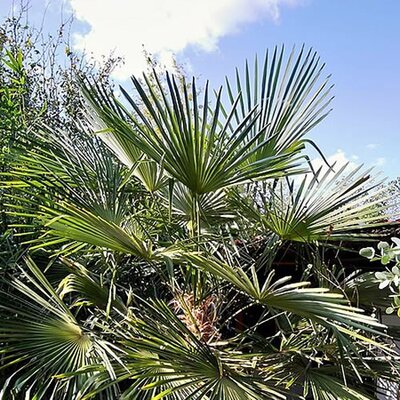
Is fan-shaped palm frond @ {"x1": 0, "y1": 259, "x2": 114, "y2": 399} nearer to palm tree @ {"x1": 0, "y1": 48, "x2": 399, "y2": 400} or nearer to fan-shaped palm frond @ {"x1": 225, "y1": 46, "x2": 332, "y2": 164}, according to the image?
palm tree @ {"x1": 0, "y1": 48, "x2": 399, "y2": 400}

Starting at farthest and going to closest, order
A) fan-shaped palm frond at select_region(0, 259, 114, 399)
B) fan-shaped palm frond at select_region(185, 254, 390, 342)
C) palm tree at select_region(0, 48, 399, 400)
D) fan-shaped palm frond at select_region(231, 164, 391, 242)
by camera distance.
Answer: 1. fan-shaped palm frond at select_region(231, 164, 391, 242)
2. fan-shaped palm frond at select_region(0, 259, 114, 399)
3. palm tree at select_region(0, 48, 399, 400)
4. fan-shaped palm frond at select_region(185, 254, 390, 342)

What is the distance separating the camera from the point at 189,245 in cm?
237

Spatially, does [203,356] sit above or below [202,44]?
below

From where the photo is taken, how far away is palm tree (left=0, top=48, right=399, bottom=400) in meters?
2.06

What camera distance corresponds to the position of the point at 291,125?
2746 mm

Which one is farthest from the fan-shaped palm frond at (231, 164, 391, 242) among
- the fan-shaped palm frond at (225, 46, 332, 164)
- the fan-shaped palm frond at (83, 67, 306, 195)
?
the fan-shaped palm frond at (83, 67, 306, 195)

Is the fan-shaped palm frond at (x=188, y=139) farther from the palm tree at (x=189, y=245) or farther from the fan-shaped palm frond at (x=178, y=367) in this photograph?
the fan-shaped palm frond at (x=178, y=367)

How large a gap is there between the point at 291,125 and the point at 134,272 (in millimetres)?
1444

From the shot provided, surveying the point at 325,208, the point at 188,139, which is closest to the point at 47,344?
the point at 188,139

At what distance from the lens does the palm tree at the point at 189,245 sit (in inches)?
81.0

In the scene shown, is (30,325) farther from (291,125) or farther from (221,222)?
(291,125)

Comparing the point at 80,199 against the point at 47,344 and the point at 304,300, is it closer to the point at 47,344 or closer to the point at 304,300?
the point at 47,344

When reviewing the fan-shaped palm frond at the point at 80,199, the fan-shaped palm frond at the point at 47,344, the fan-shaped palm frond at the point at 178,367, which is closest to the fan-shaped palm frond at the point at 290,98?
the fan-shaped palm frond at the point at 80,199

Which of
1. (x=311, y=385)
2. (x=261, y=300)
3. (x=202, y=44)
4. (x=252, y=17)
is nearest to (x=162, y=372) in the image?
(x=261, y=300)
